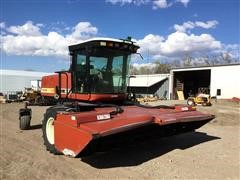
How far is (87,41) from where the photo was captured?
8047 millimetres

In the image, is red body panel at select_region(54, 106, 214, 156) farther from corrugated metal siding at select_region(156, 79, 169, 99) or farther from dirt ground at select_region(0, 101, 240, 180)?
corrugated metal siding at select_region(156, 79, 169, 99)

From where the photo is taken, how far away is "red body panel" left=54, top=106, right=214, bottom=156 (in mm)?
Answer: 5934

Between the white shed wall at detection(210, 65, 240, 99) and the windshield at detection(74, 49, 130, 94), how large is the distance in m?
19.8

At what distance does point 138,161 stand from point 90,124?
4.65ft

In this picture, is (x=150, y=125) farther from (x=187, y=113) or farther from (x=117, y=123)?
(x=187, y=113)

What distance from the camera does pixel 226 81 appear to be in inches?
1054

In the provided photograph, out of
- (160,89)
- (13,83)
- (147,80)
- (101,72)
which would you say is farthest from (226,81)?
(13,83)

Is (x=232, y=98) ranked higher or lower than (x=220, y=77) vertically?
lower

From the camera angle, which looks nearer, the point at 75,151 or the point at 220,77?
the point at 75,151

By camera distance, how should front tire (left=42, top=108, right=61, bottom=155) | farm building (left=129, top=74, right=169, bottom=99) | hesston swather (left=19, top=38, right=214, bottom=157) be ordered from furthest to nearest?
farm building (left=129, top=74, right=169, bottom=99) < front tire (left=42, top=108, right=61, bottom=155) < hesston swather (left=19, top=38, right=214, bottom=157)

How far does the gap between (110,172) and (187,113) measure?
2952mm

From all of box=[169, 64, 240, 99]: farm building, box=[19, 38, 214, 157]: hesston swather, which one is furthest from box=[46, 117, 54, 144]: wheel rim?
box=[169, 64, 240, 99]: farm building

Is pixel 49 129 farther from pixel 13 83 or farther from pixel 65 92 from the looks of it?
pixel 13 83

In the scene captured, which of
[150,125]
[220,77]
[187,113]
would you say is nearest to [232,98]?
[220,77]
